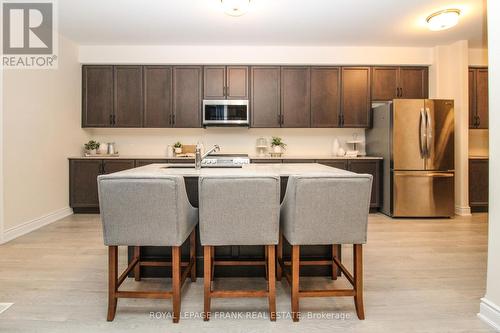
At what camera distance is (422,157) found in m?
4.26

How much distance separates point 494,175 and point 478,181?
12.0 ft

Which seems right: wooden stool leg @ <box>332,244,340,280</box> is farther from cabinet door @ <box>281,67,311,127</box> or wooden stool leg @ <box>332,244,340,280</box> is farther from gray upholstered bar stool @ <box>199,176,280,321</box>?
cabinet door @ <box>281,67,311,127</box>

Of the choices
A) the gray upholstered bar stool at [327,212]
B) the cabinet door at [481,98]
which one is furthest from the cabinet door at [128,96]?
the cabinet door at [481,98]

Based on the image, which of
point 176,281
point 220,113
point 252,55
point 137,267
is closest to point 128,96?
point 220,113

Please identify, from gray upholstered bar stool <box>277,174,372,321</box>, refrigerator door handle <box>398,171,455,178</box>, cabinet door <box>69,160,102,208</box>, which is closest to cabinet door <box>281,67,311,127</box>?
refrigerator door handle <box>398,171,455,178</box>

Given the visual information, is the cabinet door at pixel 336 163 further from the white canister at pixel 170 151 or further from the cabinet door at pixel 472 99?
the white canister at pixel 170 151

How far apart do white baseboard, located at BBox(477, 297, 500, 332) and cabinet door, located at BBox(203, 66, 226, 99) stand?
396cm

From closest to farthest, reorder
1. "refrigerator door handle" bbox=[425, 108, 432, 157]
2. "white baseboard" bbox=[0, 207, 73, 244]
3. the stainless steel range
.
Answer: the stainless steel range, "white baseboard" bbox=[0, 207, 73, 244], "refrigerator door handle" bbox=[425, 108, 432, 157]

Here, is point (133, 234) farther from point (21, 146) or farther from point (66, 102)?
point (66, 102)

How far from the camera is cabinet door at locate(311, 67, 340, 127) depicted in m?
4.77

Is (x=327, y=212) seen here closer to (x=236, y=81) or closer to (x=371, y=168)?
(x=371, y=168)

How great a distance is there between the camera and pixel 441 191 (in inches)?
168

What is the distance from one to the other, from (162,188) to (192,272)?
3.03 feet

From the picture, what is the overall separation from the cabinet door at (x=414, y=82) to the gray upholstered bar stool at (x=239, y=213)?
408 cm
